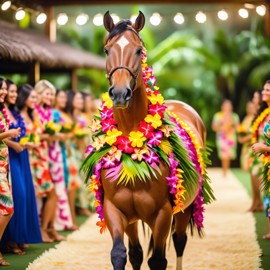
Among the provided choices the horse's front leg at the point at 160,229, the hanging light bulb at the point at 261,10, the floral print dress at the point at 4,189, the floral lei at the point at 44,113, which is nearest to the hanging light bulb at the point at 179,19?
the hanging light bulb at the point at 261,10

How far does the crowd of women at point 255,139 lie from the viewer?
791cm

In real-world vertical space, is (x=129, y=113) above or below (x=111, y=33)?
below

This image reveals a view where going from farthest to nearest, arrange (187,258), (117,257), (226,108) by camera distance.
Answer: (226,108) < (187,258) < (117,257)

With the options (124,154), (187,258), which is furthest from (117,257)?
(187,258)

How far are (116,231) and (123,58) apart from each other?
1317 mm

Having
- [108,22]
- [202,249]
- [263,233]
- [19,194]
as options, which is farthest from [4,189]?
[263,233]

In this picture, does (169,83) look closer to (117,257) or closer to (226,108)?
(226,108)

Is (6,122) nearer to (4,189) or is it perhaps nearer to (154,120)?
(4,189)

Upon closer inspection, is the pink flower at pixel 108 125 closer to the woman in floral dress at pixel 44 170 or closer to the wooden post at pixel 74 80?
the woman in floral dress at pixel 44 170

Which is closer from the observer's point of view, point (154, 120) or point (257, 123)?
point (154, 120)

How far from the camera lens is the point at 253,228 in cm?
1062

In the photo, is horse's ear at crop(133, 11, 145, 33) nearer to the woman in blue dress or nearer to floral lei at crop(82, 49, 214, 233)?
floral lei at crop(82, 49, 214, 233)

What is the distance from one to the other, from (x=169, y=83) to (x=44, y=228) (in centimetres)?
1569

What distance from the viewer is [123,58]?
5.74 m
